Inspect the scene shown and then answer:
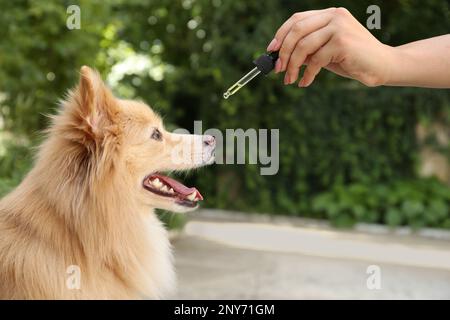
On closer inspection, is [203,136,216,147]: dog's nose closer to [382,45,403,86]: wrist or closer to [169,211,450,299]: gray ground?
[382,45,403,86]: wrist

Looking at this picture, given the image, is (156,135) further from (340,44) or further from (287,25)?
(340,44)

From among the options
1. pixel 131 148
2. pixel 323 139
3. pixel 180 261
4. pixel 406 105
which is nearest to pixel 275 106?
pixel 323 139

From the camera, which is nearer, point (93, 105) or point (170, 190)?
point (93, 105)

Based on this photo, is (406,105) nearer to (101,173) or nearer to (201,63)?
(201,63)

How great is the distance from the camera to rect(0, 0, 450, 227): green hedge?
770cm

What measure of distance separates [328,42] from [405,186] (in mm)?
6869

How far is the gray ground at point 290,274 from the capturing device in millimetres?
4945

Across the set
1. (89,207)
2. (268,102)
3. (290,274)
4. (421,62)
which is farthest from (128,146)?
(268,102)

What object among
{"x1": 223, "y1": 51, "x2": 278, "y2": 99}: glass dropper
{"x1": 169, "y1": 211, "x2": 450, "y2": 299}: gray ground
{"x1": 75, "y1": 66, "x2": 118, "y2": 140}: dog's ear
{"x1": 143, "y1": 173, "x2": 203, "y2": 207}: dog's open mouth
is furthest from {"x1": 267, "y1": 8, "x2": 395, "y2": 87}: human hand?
{"x1": 169, "y1": 211, "x2": 450, "y2": 299}: gray ground

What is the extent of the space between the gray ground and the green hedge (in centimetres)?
151

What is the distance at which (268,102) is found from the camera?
8531mm

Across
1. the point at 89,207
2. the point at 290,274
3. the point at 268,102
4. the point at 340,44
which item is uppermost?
the point at 268,102

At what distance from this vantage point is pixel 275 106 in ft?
27.9

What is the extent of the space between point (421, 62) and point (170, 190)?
1406 mm
